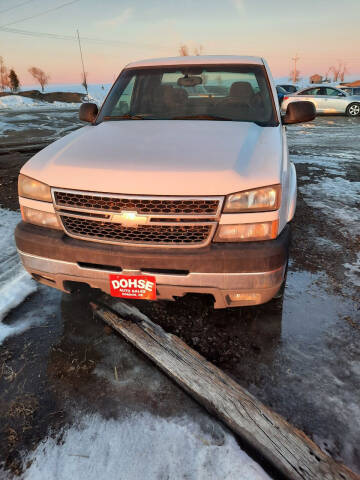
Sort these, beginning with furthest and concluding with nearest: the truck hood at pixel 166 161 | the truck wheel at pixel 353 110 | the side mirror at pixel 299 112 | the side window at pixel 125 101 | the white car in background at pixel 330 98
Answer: the truck wheel at pixel 353 110, the white car in background at pixel 330 98, the side window at pixel 125 101, the side mirror at pixel 299 112, the truck hood at pixel 166 161

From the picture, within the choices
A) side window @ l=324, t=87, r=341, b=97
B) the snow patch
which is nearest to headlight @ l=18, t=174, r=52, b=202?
the snow patch

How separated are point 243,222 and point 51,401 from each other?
1.53m

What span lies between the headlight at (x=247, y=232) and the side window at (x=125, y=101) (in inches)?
82.5

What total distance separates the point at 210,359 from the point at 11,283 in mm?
1951

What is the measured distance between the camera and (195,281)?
2055 mm

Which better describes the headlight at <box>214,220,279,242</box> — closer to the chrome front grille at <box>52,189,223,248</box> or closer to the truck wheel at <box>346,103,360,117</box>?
the chrome front grille at <box>52,189,223,248</box>

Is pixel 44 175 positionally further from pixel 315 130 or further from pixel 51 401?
pixel 315 130

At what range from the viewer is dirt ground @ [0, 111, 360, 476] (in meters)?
1.87

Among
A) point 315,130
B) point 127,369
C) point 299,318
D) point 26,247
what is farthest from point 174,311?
point 315,130

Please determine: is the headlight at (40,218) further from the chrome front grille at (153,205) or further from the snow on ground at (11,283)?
the snow on ground at (11,283)

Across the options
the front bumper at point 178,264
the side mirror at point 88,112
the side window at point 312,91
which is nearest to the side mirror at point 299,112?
the front bumper at point 178,264

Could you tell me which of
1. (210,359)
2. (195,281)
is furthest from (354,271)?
(195,281)

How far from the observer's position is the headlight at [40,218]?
226 cm

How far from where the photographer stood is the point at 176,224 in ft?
6.57
